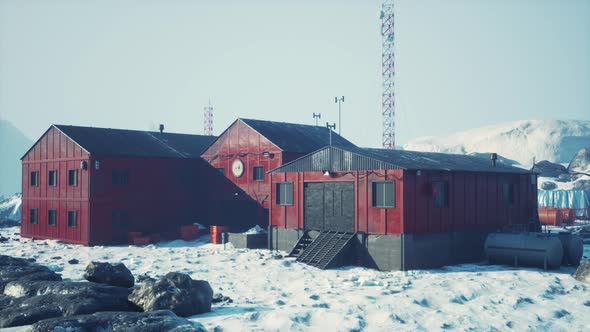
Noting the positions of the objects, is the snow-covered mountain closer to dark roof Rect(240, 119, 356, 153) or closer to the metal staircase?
dark roof Rect(240, 119, 356, 153)

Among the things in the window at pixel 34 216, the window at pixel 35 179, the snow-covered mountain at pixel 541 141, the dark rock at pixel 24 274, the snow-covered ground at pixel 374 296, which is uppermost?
the snow-covered mountain at pixel 541 141

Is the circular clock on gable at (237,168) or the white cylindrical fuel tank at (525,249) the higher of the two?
the circular clock on gable at (237,168)

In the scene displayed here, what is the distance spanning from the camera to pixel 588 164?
78.7 m

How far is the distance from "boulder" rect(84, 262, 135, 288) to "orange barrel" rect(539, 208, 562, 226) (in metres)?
39.7

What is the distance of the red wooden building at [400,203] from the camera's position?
2558 cm

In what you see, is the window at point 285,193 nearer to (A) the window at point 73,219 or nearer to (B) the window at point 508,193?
(B) the window at point 508,193

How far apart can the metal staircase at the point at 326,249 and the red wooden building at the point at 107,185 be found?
15604 millimetres

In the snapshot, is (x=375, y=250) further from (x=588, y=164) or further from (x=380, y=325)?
(x=588, y=164)

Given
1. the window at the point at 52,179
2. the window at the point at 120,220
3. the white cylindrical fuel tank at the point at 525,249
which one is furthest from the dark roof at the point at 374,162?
the window at the point at 52,179

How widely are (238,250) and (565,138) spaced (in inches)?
6267

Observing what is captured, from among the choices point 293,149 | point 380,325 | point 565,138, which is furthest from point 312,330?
point 565,138

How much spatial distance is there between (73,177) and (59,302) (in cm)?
2375

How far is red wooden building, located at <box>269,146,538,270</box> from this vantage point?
2558 centimetres

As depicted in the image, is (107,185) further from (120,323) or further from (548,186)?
(548,186)
